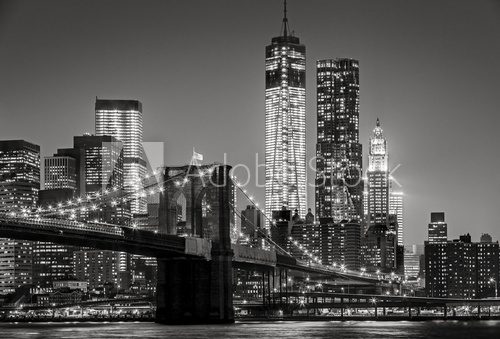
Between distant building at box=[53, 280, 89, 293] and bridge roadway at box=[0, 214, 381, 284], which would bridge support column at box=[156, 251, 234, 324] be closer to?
bridge roadway at box=[0, 214, 381, 284]

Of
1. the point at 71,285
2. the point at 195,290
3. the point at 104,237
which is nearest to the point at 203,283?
the point at 195,290

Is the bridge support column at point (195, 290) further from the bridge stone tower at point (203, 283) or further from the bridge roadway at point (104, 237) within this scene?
the bridge roadway at point (104, 237)

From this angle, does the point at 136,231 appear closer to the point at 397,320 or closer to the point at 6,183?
the point at 397,320

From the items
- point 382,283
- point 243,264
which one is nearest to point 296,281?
point 382,283

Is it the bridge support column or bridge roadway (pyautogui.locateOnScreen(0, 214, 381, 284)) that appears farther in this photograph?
the bridge support column

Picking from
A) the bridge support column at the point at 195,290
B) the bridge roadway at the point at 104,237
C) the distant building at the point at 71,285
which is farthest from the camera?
the distant building at the point at 71,285

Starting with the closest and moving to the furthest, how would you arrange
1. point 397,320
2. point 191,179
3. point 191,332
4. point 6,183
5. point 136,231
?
point 191,332
point 136,231
point 191,179
point 397,320
point 6,183

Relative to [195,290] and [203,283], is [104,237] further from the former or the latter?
[203,283]

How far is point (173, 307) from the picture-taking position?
92188mm

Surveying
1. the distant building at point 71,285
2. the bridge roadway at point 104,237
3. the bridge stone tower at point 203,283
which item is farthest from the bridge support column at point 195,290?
the distant building at point 71,285

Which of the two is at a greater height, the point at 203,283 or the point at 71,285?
the point at 203,283

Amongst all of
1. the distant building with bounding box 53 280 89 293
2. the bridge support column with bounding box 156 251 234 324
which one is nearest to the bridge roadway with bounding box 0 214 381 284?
the bridge support column with bounding box 156 251 234 324

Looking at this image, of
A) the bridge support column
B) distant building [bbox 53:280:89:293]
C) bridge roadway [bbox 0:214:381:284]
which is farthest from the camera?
distant building [bbox 53:280:89:293]

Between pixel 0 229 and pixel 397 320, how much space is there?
52371 millimetres
